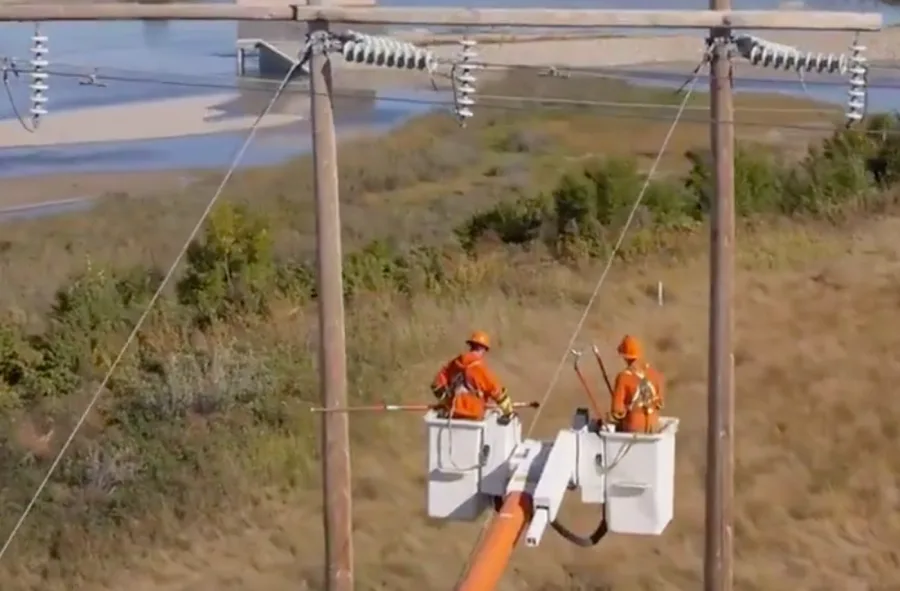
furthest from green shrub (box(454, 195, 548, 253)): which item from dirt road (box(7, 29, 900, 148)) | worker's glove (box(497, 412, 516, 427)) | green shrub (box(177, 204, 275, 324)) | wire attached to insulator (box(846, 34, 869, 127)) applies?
worker's glove (box(497, 412, 516, 427))

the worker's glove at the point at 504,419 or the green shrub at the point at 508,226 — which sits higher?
the green shrub at the point at 508,226

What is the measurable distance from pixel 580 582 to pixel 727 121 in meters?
4.97

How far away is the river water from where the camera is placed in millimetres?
36938

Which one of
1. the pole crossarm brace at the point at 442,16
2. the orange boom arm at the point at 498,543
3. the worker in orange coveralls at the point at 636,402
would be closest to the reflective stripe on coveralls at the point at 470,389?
the worker in orange coveralls at the point at 636,402

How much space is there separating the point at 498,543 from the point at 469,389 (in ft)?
4.70

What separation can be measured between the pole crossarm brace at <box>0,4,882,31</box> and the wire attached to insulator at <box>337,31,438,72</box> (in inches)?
10.4

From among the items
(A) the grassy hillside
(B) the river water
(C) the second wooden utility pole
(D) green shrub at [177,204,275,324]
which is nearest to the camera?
(C) the second wooden utility pole

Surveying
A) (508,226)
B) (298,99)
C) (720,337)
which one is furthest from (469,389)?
(298,99)

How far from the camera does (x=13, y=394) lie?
61.4ft

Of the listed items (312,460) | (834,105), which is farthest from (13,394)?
(834,105)

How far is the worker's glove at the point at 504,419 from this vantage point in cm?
853

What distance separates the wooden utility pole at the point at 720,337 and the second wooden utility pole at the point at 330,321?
2317 millimetres

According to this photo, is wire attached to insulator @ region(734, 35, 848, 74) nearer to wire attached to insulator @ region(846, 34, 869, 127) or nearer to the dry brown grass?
wire attached to insulator @ region(846, 34, 869, 127)

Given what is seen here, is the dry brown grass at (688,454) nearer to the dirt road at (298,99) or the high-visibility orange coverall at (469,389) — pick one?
the high-visibility orange coverall at (469,389)
